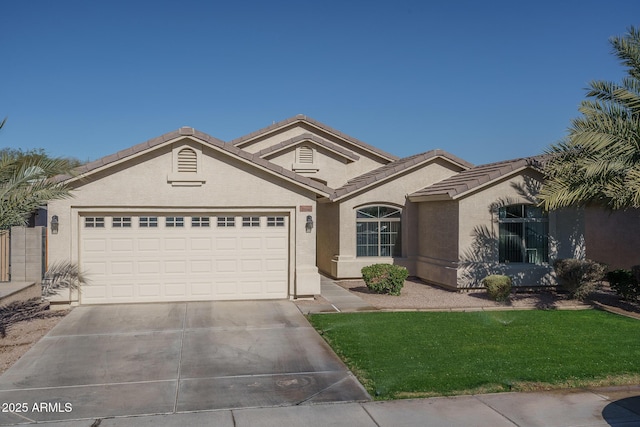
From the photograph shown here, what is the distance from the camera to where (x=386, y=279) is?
15.5 meters

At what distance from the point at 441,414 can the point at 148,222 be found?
30.1 feet

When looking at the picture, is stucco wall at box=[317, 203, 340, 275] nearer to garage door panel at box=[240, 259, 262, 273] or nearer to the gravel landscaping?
the gravel landscaping

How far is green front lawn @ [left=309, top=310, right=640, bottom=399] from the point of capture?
8.12 m

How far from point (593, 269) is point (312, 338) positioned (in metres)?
8.05

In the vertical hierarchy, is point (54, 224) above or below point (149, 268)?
above

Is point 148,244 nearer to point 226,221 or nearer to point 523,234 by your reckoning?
point 226,221

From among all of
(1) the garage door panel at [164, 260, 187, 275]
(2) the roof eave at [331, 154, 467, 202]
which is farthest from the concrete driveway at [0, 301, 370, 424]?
(2) the roof eave at [331, 154, 467, 202]

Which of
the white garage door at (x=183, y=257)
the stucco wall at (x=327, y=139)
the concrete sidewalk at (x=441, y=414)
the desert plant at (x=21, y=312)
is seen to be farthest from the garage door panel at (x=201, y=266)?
the stucco wall at (x=327, y=139)

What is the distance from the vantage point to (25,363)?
9.04 meters

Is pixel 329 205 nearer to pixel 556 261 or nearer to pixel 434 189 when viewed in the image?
pixel 434 189

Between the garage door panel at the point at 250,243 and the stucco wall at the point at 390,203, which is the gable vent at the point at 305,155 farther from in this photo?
the garage door panel at the point at 250,243

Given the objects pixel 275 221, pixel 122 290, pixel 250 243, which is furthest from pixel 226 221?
pixel 122 290

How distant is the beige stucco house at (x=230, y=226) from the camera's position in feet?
44.8

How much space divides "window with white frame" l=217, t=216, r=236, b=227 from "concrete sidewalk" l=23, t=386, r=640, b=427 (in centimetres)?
780
